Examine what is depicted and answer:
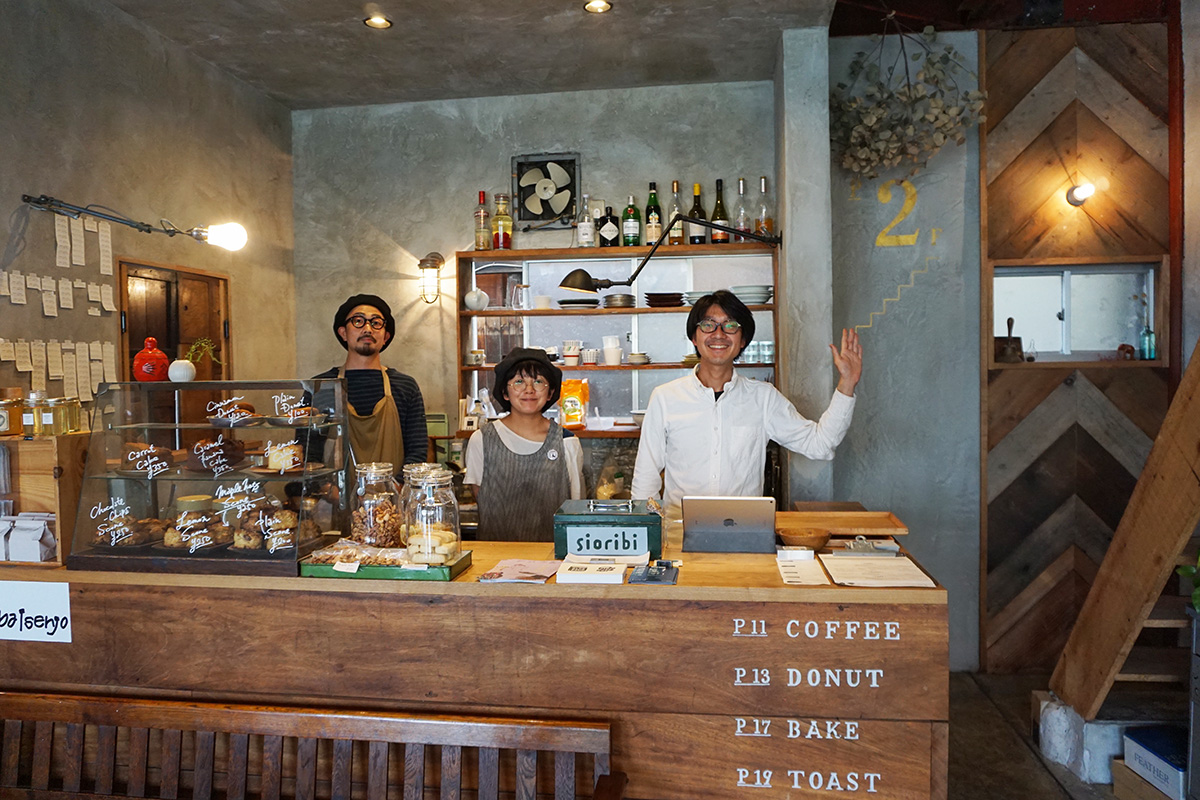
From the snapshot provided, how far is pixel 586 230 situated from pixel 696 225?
0.67m

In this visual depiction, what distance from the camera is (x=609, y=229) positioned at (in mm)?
4656

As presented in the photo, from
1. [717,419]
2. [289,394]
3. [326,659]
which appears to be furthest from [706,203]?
[326,659]

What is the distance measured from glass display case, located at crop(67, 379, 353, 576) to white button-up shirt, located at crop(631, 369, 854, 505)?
143 cm

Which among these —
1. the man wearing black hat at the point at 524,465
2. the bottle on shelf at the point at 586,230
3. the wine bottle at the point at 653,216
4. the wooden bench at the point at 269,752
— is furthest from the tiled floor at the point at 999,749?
the bottle on shelf at the point at 586,230

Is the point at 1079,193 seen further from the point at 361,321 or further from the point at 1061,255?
the point at 361,321

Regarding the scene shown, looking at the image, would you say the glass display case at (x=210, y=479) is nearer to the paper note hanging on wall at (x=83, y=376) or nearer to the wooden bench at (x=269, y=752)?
the wooden bench at (x=269, y=752)

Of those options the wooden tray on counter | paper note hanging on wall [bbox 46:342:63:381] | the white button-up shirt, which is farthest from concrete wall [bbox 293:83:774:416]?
the wooden tray on counter

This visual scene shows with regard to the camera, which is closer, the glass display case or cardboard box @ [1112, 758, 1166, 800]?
the glass display case

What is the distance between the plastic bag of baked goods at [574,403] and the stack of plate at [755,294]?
112 centimetres

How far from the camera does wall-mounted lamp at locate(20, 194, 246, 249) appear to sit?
325cm

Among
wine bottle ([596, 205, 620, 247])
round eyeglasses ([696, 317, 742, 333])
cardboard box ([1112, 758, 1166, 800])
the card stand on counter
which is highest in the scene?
wine bottle ([596, 205, 620, 247])

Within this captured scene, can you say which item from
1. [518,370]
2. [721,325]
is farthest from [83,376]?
[721,325]

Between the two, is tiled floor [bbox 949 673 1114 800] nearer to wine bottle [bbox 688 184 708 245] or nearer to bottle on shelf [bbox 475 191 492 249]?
wine bottle [bbox 688 184 708 245]

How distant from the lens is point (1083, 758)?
3.13 m
